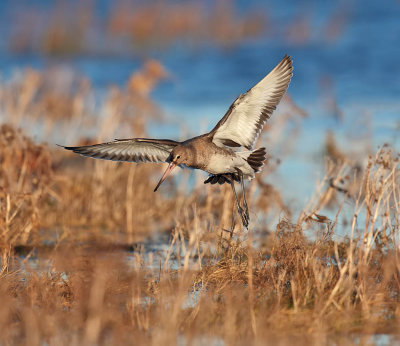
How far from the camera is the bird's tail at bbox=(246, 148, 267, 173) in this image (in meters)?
6.95

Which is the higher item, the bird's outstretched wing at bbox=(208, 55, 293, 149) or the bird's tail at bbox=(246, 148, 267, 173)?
the bird's outstretched wing at bbox=(208, 55, 293, 149)

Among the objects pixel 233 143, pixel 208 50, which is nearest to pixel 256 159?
pixel 233 143

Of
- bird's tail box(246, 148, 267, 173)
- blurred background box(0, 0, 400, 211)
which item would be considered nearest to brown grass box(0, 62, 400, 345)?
bird's tail box(246, 148, 267, 173)

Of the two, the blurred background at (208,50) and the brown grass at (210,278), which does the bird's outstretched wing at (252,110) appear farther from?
the blurred background at (208,50)

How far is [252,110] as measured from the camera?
6.83 m

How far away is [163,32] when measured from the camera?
2238cm

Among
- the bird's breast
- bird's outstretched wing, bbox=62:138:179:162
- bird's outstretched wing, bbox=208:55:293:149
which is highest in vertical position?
bird's outstretched wing, bbox=208:55:293:149

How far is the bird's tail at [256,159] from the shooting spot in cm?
695

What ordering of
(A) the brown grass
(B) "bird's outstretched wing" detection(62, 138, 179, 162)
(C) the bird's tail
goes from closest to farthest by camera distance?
(A) the brown grass, (C) the bird's tail, (B) "bird's outstretched wing" detection(62, 138, 179, 162)

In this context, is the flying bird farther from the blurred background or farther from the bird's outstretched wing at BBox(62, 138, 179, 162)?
the blurred background

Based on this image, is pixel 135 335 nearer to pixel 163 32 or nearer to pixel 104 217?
pixel 104 217

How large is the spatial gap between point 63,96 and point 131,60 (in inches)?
321

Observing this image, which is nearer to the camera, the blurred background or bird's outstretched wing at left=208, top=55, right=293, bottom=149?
bird's outstretched wing at left=208, top=55, right=293, bottom=149

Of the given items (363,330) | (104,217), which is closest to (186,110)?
(104,217)
